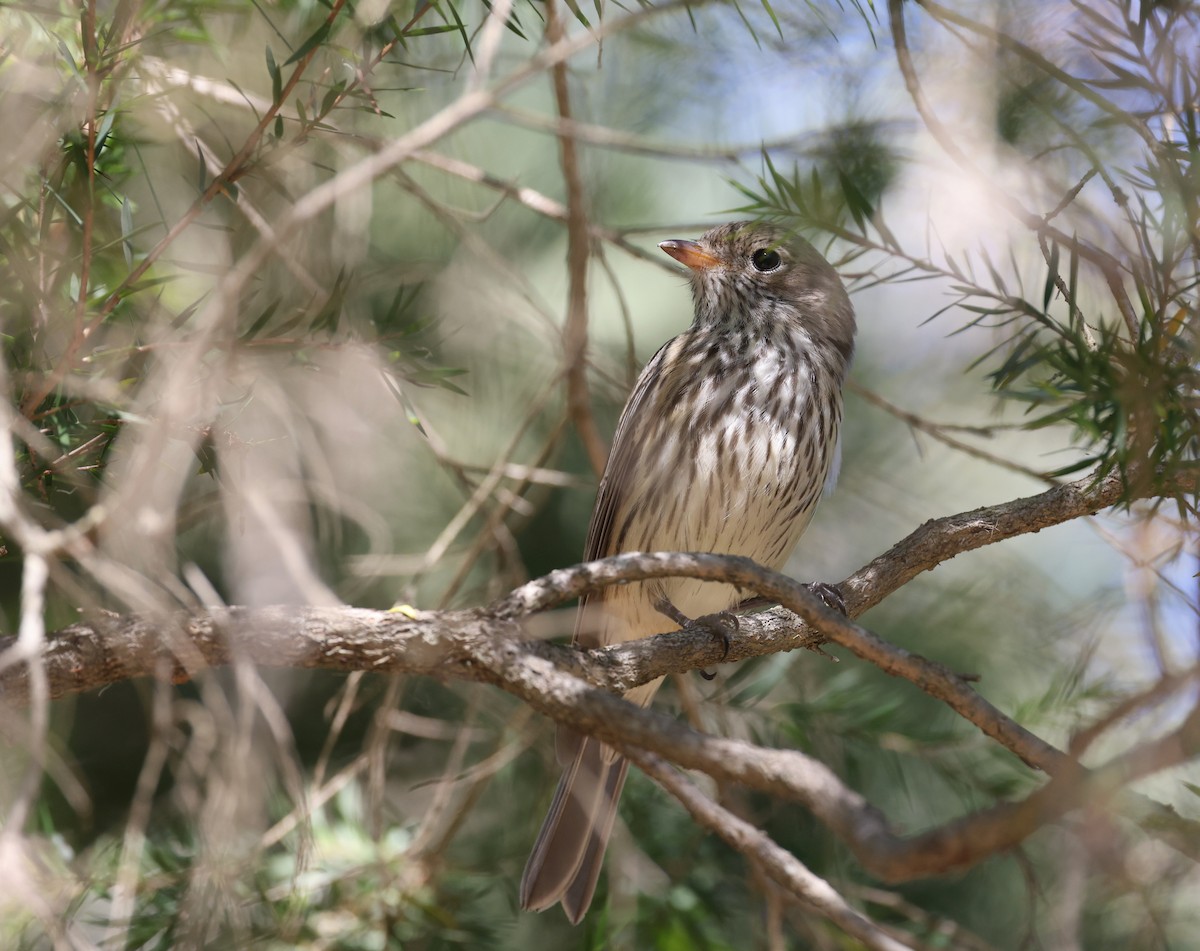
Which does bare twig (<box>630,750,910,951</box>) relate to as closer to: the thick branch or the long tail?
the thick branch

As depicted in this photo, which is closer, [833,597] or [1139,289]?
[1139,289]

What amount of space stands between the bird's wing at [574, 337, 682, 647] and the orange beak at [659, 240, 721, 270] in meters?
0.41

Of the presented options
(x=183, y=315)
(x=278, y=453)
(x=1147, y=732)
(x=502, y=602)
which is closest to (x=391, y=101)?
(x=278, y=453)

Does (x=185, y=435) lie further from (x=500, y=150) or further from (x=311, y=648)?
(x=500, y=150)

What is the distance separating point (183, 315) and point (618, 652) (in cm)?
103

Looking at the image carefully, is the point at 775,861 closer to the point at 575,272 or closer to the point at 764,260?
the point at 575,272

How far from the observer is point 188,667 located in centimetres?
188

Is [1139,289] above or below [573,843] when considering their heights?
above

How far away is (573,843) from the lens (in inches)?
112

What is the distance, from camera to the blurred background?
5.99 ft

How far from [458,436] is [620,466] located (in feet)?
2.17

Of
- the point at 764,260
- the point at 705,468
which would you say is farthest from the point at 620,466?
the point at 764,260

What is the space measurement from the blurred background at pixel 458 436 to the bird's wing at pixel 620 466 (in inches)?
3.7

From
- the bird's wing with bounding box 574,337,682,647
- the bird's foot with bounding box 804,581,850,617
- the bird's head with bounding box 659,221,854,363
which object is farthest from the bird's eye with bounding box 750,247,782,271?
the bird's foot with bounding box 804,581,850,617
